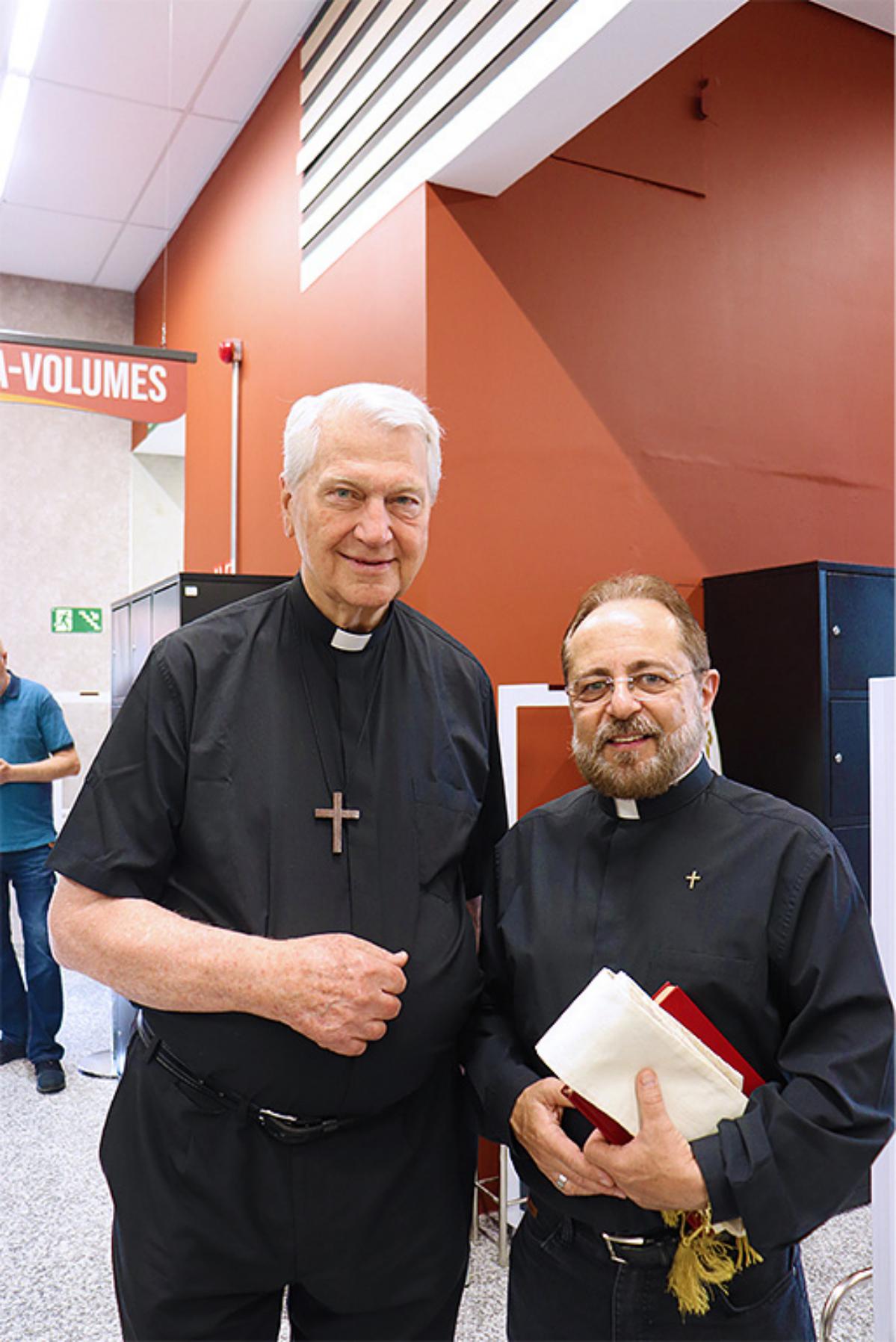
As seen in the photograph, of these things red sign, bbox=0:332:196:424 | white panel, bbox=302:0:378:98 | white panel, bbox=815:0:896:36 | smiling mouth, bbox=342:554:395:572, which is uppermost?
white panel, bbox=815:0:896:36

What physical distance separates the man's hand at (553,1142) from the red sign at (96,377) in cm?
261

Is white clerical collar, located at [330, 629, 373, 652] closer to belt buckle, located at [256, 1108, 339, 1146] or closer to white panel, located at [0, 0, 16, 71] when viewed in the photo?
belt buckle, located at [256, 1108, 339, 1146]

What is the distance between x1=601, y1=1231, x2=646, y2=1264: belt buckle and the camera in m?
1.30

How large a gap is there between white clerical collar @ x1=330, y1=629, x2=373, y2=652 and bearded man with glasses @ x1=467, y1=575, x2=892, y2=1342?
30cm

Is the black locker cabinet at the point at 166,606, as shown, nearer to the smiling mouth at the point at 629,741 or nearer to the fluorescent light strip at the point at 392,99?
the fluorescent light strip at the point at 392,99

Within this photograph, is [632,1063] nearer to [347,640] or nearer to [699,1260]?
[699,1260]

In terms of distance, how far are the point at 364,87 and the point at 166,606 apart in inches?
68.8

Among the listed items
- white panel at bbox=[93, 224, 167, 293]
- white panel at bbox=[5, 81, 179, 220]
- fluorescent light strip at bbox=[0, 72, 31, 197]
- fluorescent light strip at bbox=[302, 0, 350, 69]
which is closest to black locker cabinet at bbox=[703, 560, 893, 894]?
fluorescent light strip at bbox=[302, 0, 350, 69]

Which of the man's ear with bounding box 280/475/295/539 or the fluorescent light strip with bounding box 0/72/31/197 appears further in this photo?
the fluorescent light strip with bounding box 0/72/31/197

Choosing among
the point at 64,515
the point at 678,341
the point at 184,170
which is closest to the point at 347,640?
the point at 678,341

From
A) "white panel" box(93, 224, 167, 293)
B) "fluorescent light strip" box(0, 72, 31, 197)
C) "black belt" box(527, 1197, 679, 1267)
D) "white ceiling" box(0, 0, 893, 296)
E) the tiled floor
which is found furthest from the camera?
"white panel" box(93, 224, 167, 293)

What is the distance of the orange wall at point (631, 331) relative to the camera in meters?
Result: 3.15

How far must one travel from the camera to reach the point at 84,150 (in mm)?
4535

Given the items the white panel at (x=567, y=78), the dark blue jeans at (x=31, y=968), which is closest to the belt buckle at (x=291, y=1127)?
the white panel at (x=567, y=78)
